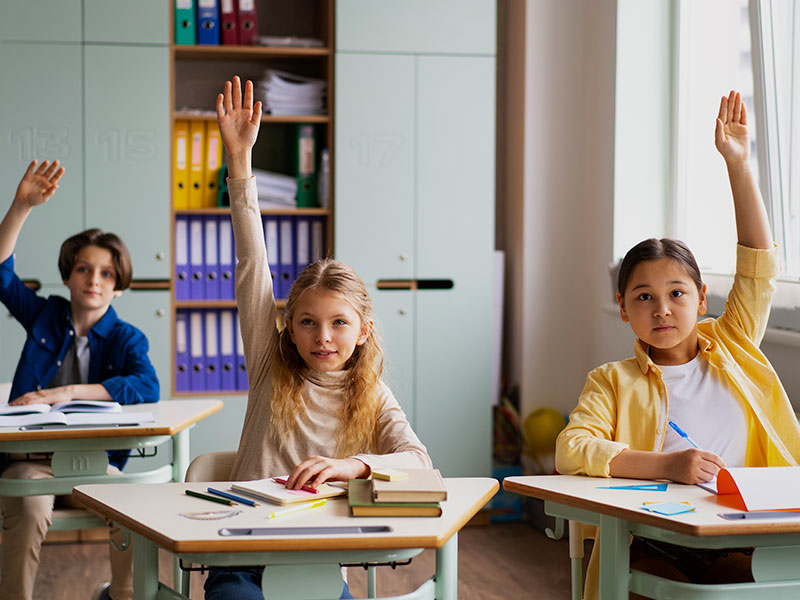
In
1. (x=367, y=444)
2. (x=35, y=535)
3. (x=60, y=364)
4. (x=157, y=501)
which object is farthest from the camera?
(x=60, y=364)

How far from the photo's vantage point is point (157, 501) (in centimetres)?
165

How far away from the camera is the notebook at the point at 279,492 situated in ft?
5.28

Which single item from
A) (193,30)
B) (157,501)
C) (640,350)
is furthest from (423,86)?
(157,501)

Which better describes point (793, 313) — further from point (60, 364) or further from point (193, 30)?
point (193, 30)

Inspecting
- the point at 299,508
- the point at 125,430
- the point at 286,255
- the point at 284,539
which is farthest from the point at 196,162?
the point at 284,539

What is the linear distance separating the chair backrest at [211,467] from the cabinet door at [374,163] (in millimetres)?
1878

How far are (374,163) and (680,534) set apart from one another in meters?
2.66

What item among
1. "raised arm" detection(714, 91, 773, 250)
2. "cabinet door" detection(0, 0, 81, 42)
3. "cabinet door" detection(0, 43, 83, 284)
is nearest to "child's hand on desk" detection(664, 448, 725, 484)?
"raised arm" detection(714, 91, 773, 250)

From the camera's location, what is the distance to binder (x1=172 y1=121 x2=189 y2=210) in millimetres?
3920

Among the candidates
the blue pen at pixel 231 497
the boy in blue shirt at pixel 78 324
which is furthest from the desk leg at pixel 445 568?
the boy in blue shirt at pixel 78 324

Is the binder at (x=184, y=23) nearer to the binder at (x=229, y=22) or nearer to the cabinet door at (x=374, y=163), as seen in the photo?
the binder at (x=229, y=22)

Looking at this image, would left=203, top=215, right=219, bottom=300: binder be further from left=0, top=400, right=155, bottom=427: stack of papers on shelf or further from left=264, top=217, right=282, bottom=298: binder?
left=0, top=400, right=155, bottom=427: stack of papers on shelf

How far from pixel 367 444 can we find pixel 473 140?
Answer: 7.47 feet

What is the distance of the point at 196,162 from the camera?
12.9 feet
